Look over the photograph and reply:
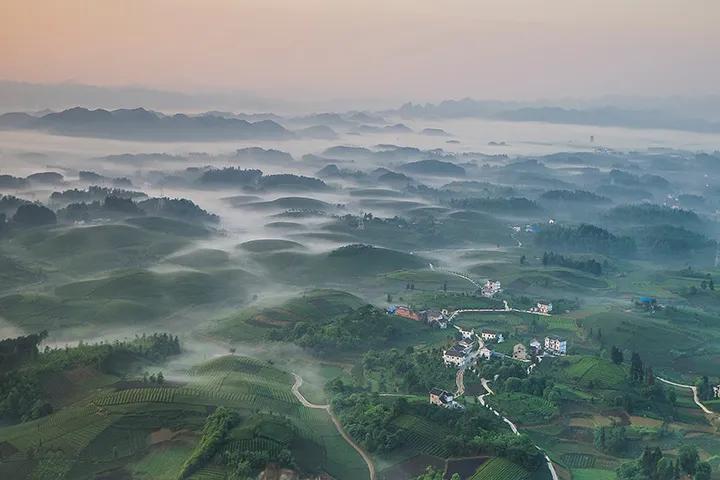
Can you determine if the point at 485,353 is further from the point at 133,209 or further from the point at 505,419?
the point at 133,209

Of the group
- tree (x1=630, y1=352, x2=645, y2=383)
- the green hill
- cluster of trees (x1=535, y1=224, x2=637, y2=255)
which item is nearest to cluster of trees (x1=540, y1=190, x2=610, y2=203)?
cluster of trees (x1=535, y1=224, x2=637, y2=255)

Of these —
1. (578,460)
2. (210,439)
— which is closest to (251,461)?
(210,439)

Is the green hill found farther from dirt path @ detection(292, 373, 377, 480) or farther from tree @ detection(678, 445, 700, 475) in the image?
tree @ detection(678, 445, 700, 475)

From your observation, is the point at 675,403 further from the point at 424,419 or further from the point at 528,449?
the point at 424,419

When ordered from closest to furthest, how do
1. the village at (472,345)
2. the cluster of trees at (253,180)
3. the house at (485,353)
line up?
the village at (472,345), the house at (485,353), the cluster of trees at (253,180)

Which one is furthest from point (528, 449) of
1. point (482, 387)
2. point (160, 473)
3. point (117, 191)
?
point (117, 191)

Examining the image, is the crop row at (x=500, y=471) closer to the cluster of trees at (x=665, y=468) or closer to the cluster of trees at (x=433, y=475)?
the cluster of trees at (x=433, y=475)

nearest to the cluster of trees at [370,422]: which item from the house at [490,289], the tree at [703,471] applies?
the tree at [703,471]
